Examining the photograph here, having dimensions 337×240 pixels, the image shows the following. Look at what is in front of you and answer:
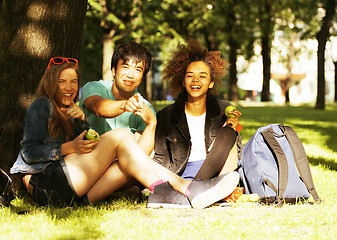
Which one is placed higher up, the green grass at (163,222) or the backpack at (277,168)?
the backpack at (277,168)

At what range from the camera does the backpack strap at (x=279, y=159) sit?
3865mm

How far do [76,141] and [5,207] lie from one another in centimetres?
87

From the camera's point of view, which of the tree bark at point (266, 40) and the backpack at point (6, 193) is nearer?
the backpack at point (6, 193)

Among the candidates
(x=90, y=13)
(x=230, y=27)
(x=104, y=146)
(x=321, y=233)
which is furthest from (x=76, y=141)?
(x=230, y=27)

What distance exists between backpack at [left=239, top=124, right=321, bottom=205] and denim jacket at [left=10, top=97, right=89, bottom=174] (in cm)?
175

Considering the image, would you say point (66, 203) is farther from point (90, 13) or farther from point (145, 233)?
point (90, 13)

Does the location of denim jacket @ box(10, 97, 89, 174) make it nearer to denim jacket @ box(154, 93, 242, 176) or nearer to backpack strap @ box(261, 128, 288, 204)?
denim jacket @ box(154, 93, 242, 176)

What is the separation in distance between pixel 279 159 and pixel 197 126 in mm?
845

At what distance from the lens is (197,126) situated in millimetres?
4316

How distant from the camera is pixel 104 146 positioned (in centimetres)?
350

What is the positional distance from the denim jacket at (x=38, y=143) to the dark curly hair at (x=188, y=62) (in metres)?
1.47

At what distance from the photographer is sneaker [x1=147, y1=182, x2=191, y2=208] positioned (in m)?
3.62

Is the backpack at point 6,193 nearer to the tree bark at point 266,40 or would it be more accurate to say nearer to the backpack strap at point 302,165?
the backpack strap at point 302,165

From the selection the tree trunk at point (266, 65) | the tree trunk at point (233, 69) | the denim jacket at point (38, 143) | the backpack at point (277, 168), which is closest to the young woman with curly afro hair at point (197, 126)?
the backpack at point (277, 168)
